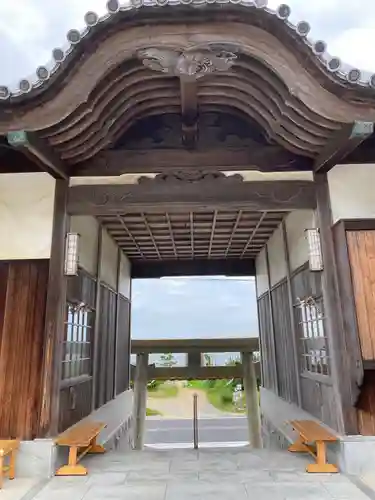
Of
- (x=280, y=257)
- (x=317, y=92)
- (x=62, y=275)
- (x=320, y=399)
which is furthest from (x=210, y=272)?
(x=317, y=92)

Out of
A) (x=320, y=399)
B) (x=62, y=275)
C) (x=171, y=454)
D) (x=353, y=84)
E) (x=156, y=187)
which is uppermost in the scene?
(x=353, y=84)

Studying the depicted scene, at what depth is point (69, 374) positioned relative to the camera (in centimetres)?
472

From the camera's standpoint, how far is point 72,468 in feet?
12.5

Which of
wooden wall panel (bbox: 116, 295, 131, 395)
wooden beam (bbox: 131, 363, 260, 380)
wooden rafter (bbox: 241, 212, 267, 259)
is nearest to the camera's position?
wooden rafter (bbox: 241, 212, 267, 259)

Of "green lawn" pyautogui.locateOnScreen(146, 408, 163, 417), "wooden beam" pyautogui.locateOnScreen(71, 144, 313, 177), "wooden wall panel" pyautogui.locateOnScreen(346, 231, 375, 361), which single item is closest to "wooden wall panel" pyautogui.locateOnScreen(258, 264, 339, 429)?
"wooden wall panel" pyautogui.locateOnScreen(346, 231, 375, 361)

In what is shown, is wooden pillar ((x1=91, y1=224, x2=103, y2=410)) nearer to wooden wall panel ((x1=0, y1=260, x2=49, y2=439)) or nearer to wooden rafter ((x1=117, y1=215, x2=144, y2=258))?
wooden rafter ((x1=117, y1=215, x2=144, y2=258))

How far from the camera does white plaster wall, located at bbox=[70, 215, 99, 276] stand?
16.9ft

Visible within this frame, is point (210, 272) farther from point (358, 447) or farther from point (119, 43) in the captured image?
point (119, 43)

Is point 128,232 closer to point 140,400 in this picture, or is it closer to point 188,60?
point 188,60

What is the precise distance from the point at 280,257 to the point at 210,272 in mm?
2541

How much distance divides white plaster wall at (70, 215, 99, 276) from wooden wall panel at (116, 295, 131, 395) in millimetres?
2250

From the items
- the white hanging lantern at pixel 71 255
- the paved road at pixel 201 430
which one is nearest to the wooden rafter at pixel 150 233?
the white hanging lantern at pixel 71 255

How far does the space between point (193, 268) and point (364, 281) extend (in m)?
5.52

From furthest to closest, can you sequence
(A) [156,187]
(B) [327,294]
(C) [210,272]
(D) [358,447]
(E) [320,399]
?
(C) [210,272], (E) [320,399], (A) [156,187], (B) [327,294], (D) [358,447]
